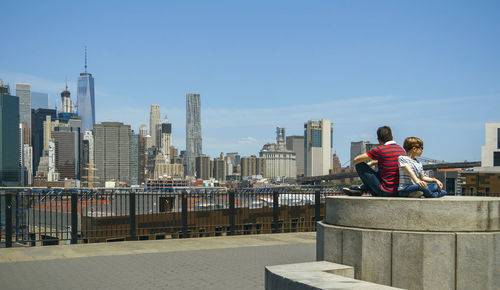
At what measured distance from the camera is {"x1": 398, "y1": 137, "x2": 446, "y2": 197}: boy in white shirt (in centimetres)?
639

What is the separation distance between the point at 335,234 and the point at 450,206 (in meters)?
1.47

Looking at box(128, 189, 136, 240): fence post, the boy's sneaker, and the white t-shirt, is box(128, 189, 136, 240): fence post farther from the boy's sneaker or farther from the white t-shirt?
the white t-shirt

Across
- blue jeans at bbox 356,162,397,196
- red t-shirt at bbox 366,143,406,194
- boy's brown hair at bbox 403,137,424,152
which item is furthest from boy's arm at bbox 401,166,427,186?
boy's brown hair at bbox 403,137,424,152

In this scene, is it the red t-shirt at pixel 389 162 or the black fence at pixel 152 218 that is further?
the black fence at pixel 152 218

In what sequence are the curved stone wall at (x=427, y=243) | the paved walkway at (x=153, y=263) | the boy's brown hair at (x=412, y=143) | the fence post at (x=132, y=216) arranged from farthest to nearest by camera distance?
the fence post at (x=132, y=216)
the paved walkway at (x=153, y=263)
the boy's brown hair at (x=412, y=143)
the curved stone wall at (x=427, y=243)

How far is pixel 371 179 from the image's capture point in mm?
6996

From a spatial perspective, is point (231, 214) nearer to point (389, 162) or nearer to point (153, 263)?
point (153, 263)

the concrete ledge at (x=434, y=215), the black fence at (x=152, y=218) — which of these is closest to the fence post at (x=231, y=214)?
the black fence at (x=152, y=218)

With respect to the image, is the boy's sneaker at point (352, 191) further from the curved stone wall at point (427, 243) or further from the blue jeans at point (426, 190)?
the curved stone wall at point (427, 243)

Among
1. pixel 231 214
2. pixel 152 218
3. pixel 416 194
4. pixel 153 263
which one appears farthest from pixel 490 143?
pixel 416 194

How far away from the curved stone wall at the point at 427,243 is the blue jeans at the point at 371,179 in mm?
699

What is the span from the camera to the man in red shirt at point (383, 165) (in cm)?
686

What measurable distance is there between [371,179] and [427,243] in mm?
1413

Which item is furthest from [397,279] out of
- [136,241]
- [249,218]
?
[249,218]
